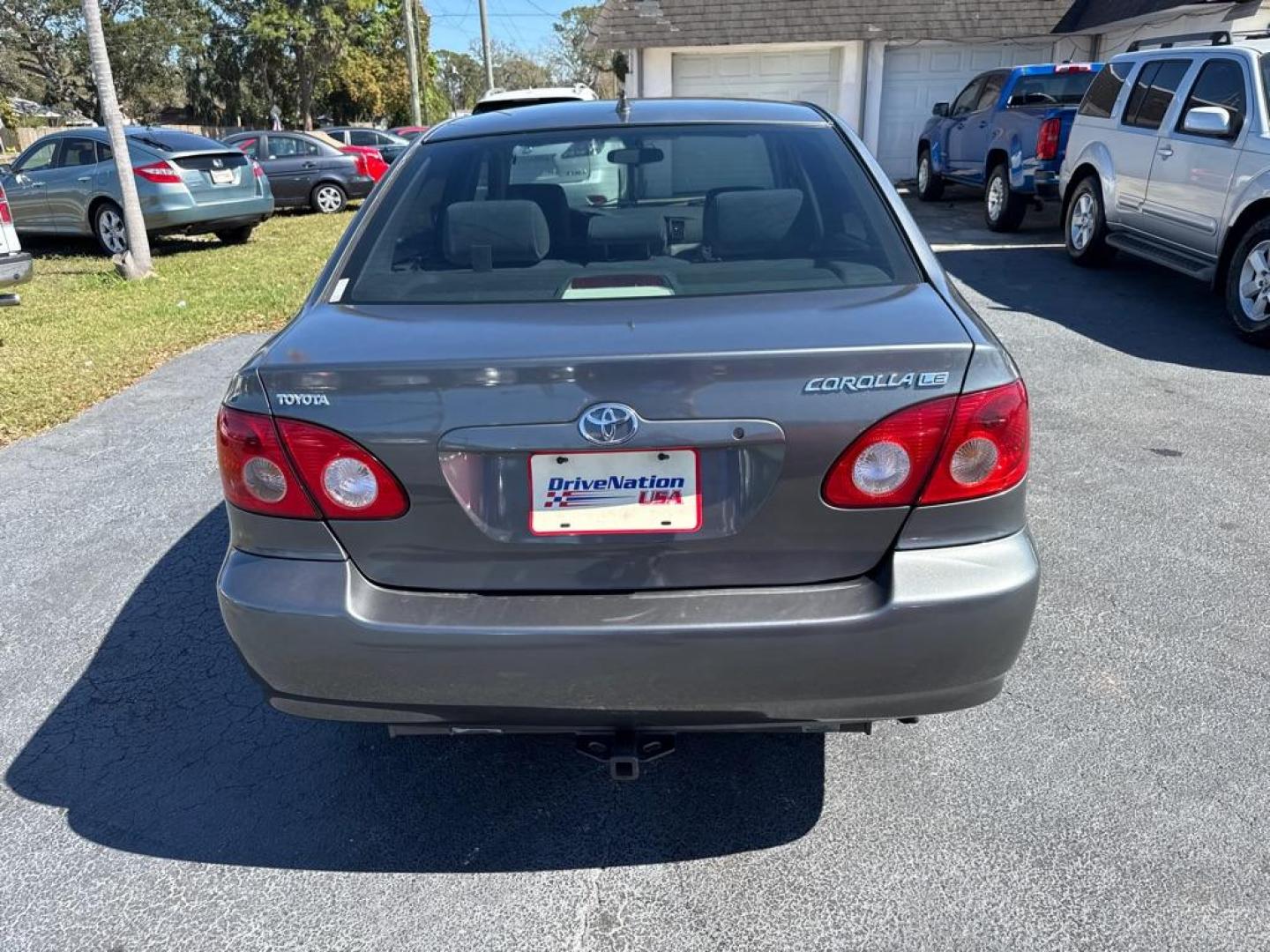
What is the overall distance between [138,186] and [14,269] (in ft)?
15.4

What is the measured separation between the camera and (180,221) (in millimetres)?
12281

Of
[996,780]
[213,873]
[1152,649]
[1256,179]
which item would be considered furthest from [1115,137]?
[213,873]

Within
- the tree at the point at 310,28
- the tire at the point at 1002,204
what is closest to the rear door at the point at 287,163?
the tire at the point at 1002,204

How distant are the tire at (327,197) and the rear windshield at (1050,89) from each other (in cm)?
1098

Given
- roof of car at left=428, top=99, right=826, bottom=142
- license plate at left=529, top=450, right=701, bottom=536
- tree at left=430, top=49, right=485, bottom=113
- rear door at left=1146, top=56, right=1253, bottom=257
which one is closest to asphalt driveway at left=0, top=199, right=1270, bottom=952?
license plate at left=529, top=450, right=701, bottom=536

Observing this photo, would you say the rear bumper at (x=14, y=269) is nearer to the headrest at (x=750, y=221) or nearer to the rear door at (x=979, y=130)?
the headrest at (x=750, y=221)

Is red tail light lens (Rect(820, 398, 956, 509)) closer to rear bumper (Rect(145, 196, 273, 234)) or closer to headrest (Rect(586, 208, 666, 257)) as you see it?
headrest (Rect(586, 208, 666, 257))

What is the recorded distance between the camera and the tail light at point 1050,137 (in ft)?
36.1

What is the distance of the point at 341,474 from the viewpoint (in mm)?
2107

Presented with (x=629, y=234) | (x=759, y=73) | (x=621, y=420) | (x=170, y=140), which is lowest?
(x=621, y=420)

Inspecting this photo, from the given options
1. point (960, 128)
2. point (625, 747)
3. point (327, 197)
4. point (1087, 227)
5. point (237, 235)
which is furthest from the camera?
point (327, 197)

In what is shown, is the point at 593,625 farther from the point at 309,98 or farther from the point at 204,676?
the point at 309,98

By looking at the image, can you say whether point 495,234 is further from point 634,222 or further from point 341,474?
point 341,474

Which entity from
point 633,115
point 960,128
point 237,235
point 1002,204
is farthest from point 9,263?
point 960,128
